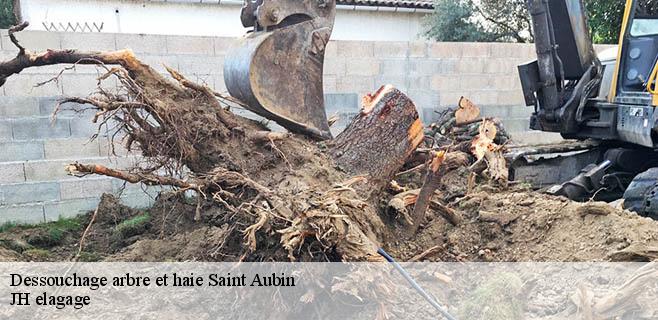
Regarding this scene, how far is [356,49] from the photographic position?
5766 mm

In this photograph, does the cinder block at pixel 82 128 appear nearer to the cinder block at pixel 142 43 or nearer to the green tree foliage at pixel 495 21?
the cinder block at pixel 142 43

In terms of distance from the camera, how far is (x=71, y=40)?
14.9ft

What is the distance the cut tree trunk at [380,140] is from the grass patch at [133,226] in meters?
1.66

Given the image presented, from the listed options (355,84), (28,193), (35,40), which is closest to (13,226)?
(28,193)

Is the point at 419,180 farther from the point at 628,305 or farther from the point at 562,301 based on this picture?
the point at 628,305

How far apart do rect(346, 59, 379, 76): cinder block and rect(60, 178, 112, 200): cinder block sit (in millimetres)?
2737

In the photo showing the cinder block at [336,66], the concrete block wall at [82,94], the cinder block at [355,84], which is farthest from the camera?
the cinder block at [355,84]

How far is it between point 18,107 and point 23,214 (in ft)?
3.05

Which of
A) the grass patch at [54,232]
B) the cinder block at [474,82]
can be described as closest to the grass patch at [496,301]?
the grass patch at [54,232]

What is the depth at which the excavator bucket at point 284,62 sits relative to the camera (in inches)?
132

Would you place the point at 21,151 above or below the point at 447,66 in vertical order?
below

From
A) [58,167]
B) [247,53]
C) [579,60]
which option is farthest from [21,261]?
[579,60]

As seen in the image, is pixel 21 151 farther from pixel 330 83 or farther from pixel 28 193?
pixel 330 83

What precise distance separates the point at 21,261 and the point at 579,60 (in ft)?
16.7
